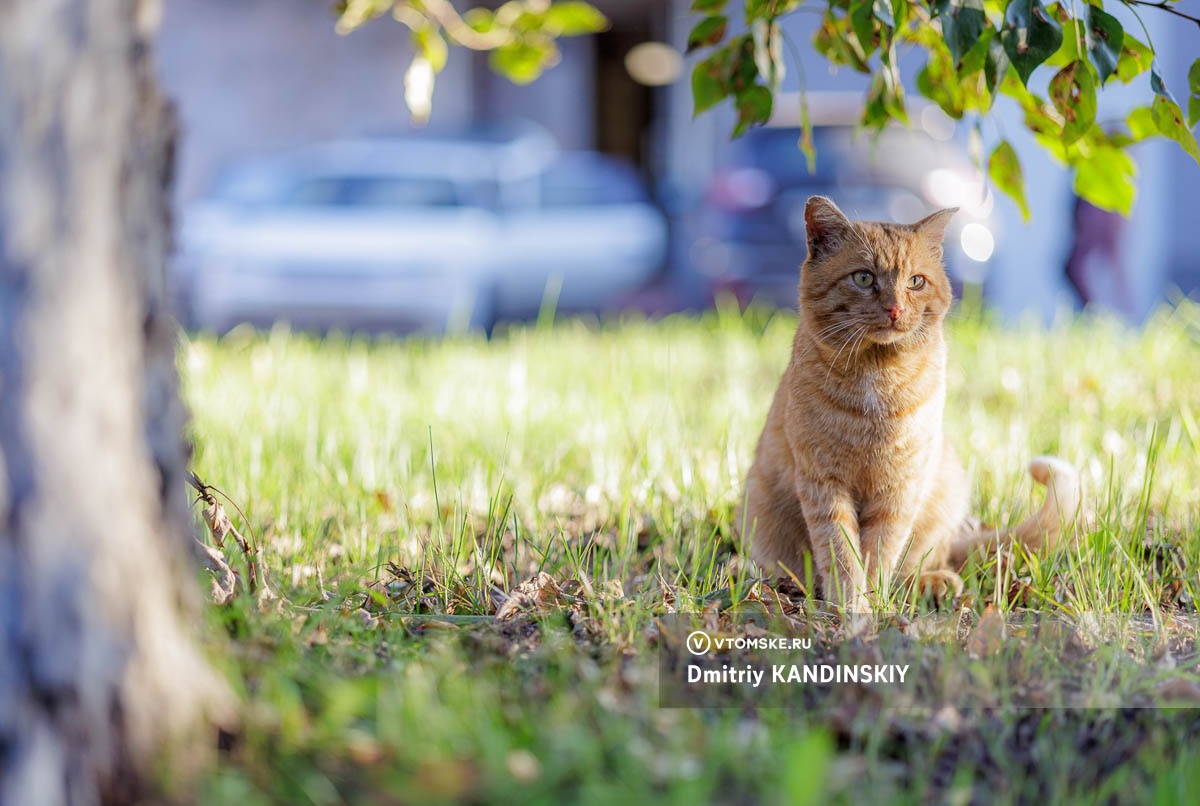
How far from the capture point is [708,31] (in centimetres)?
218

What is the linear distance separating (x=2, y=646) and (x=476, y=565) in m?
1.00

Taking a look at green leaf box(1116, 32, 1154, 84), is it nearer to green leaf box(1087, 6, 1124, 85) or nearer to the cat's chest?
green leaf box(1087, 6, 1124, 85)

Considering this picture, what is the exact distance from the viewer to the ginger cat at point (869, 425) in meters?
2.19

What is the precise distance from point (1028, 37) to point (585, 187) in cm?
730

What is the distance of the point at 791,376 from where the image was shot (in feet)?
7.66

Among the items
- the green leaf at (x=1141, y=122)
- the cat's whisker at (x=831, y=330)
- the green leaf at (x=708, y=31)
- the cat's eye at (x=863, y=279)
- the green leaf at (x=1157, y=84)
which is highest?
the green leaf at (x=708, y=31)

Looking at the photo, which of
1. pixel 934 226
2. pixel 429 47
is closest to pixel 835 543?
pixel 934 226

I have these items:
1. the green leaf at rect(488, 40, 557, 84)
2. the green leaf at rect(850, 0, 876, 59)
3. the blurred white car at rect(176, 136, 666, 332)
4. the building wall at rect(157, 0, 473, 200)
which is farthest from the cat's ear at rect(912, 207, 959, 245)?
the building wall at rect(157, 0, 473, 200)

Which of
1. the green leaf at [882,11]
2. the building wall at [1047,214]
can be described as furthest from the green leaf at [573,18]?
the building wall at [1047,214]

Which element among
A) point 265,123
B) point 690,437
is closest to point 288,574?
point 690,437

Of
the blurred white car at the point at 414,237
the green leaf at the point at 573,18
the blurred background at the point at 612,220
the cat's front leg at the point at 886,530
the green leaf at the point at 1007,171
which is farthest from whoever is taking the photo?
the blurred white car at the point at 414,237

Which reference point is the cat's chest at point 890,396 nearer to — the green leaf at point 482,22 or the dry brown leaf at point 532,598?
the dry brown leaf at point 532,598

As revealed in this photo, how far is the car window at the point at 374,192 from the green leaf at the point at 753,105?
6.36 meters

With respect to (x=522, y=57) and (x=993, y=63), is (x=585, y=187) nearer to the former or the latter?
(x=522, y=57)
